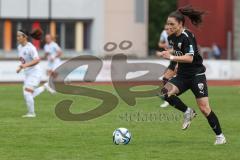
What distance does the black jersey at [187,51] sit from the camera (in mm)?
11344

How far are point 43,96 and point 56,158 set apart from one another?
14295 mm

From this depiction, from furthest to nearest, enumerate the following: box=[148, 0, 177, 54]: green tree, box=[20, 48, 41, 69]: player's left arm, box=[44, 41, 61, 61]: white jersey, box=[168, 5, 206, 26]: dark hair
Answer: box=[148, 0, 177, 54]: green tree → box=[44, 41, 61, 61]: white jersey → box=[20, 48, 41, 69]: player's left arm → box=[168, 5, 206, 26]: dark hair

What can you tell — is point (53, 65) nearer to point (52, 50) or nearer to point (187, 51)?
point (52, 50)

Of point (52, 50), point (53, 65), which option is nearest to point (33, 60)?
point (52, 50)

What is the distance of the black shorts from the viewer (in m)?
11.5

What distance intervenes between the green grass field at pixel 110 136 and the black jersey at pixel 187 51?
4.00 feet

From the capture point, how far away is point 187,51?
11.3 m

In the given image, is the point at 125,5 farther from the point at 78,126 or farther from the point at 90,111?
the point at 78,126

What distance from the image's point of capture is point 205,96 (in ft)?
37.7

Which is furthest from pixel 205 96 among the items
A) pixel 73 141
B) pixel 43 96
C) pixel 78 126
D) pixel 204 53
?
pixel 204 53

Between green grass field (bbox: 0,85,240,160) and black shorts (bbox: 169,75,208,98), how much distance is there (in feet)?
2.89

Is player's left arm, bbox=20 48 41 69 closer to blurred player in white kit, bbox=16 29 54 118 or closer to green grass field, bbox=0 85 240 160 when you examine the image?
blurred player in white kit, bbox=16 29 54 118

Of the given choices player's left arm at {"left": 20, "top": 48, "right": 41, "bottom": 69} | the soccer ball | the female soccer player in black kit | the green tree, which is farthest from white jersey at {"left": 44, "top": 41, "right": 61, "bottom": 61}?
the green tree

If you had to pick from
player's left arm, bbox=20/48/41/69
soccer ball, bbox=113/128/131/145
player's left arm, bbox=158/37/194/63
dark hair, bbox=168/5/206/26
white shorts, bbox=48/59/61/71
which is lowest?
white shorts, bbox=48/59/61/71
